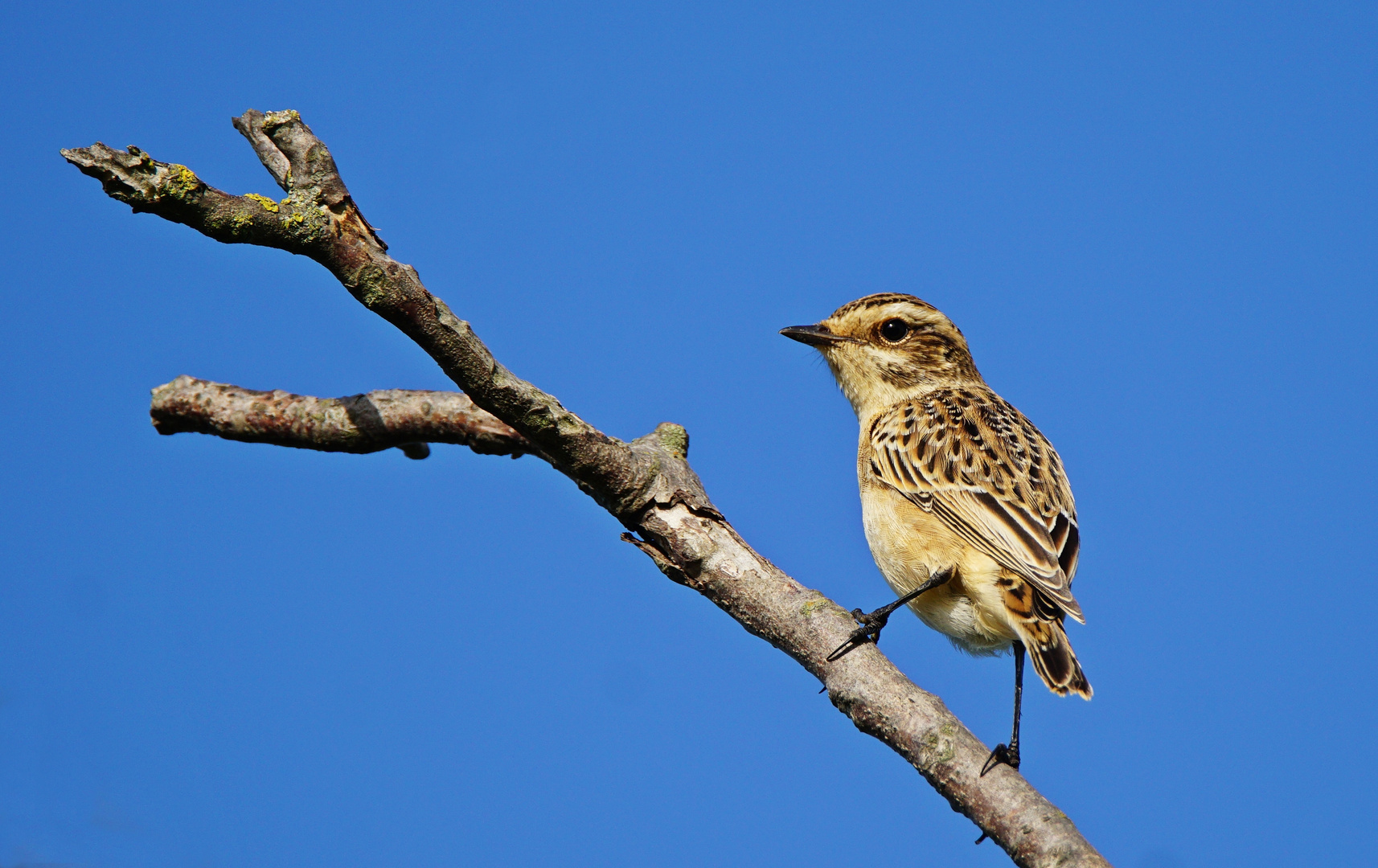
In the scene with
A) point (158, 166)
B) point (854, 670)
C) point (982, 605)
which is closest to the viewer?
point (158, 166)

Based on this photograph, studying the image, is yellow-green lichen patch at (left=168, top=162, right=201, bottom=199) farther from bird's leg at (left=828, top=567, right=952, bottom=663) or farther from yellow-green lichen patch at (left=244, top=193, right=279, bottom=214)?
bird's leg at (left=828, top=567, right=952, bottom=663)

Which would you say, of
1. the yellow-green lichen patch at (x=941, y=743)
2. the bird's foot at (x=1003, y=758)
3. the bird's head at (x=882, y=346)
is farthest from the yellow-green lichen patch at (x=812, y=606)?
the bird's head at (x=882, y=346)

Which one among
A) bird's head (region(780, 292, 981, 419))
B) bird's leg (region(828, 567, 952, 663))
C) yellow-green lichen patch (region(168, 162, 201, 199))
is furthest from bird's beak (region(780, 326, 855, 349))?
yellow-green lichen patch (region(168, 162, 201, 199))

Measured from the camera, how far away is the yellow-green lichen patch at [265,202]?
5.30 meters

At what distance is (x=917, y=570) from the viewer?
25.7ft

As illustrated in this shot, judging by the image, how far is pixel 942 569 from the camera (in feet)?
25.4

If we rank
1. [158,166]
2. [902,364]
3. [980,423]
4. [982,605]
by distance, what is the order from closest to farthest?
[158,166]
[982,605]
[980,423]
[902,364]

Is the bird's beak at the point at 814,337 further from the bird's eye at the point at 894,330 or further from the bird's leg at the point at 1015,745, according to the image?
the bird's leg at the point at 1015,745

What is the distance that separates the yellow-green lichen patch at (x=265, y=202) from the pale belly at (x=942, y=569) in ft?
16.8

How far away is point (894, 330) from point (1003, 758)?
4.98 metres

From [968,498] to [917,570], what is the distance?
0.75 metres

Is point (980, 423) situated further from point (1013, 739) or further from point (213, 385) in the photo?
point (213, 385)

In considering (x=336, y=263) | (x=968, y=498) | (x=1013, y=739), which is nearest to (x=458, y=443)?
(x=336, y=263)

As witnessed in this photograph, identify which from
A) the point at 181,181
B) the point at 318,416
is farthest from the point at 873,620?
the point at 181,181
